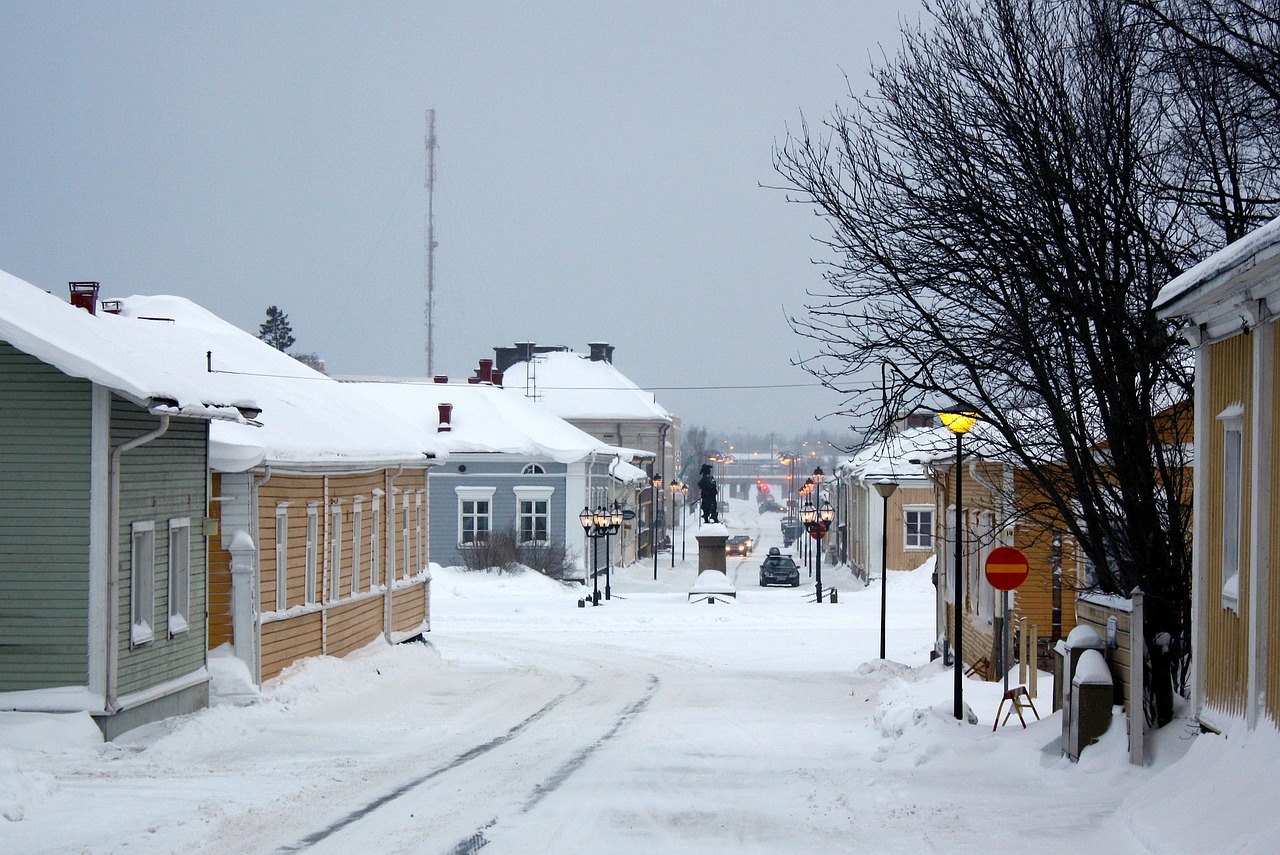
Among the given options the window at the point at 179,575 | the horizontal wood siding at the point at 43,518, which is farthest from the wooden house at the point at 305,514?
the horizontal wood siding at the point at 43,518

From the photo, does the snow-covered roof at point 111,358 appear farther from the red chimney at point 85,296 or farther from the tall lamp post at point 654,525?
the tall lamp post at point 654,525

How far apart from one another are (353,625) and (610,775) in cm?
1177

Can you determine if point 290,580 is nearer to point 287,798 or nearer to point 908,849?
point 287,798

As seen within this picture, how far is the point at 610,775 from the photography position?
12.4 metres

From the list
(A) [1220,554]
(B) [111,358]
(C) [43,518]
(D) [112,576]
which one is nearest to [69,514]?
(C) [43,518]

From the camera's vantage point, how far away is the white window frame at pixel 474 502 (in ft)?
171

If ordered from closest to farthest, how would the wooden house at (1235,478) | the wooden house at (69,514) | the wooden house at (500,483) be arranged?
the wooden house at (1235,478) → the wooden house at (69,514) → the wooden house at (500,483)

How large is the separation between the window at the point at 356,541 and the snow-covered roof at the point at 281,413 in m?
0.84

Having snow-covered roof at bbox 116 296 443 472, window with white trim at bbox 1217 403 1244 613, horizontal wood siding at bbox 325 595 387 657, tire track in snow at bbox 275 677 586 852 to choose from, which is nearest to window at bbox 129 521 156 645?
snow-covered roof at bbox 116 296 443 472

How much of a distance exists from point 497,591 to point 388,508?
18281mm

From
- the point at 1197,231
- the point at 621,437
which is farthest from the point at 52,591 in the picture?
the point at 621,437

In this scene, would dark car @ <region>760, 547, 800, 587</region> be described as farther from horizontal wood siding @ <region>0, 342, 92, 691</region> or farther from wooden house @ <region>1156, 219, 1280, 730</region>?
wooden house @ <region>1156, 219, 1280, 730</region>

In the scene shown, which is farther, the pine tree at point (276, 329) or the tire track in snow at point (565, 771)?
the pine tree at point (276, 329)

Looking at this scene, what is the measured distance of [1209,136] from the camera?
537 inches
